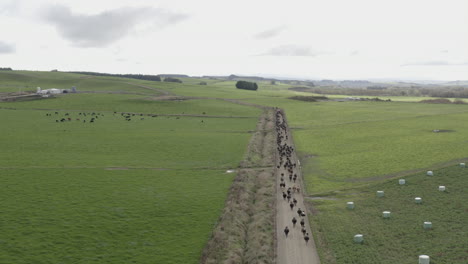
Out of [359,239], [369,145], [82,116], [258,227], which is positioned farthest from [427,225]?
[82,116]

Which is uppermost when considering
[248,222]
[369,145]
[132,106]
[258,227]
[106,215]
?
[132,106]

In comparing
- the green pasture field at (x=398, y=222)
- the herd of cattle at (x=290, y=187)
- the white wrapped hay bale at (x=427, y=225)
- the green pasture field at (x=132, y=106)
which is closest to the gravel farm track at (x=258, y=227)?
the herd of cattle at (x=290, y=187)

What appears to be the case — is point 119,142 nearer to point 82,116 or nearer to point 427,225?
point 82,116

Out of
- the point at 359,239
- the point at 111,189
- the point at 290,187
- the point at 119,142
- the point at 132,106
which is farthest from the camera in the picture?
the point at 132,106

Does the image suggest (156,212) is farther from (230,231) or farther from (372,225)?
(372,225)

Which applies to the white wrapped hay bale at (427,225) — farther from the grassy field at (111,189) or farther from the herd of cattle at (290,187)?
the grassy field at (111,189)

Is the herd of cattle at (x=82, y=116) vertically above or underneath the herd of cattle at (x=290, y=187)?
above

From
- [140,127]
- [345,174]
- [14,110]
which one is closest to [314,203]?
[345,174]
